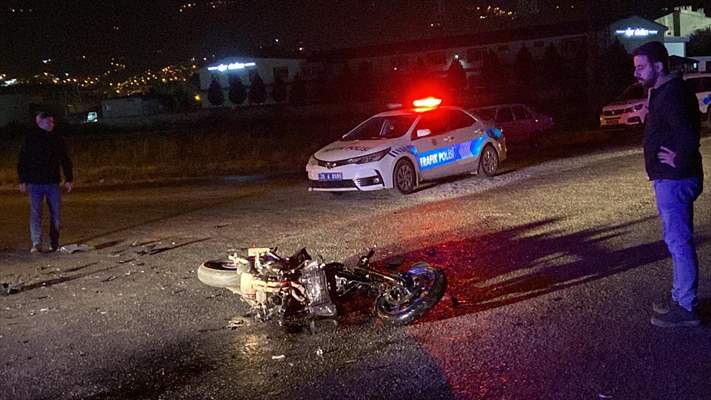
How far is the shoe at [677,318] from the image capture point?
17.1ft

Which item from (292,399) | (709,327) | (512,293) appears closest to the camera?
(292,399)

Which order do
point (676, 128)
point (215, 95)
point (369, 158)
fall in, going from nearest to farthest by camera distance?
point (676, 128)
point (369, 158)
point (215, 95)

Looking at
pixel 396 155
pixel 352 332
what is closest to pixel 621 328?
pixel 352 332

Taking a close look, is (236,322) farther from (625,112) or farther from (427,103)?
(625,112)

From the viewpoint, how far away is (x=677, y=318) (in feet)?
17.2

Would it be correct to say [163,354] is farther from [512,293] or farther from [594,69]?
[594,69]

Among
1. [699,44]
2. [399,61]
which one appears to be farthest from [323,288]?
[699,44]

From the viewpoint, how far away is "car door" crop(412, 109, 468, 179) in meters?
13.5

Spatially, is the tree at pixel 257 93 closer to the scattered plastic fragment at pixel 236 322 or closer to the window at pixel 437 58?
the window at pixel 437 58

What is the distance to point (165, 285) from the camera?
793 cm

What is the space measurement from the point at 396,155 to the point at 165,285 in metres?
6.01

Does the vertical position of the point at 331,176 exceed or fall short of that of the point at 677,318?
it exceeds it

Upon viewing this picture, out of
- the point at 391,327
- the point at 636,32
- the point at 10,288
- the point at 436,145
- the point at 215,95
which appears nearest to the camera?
the point at 391,327

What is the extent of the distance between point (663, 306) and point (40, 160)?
7.85 meters
